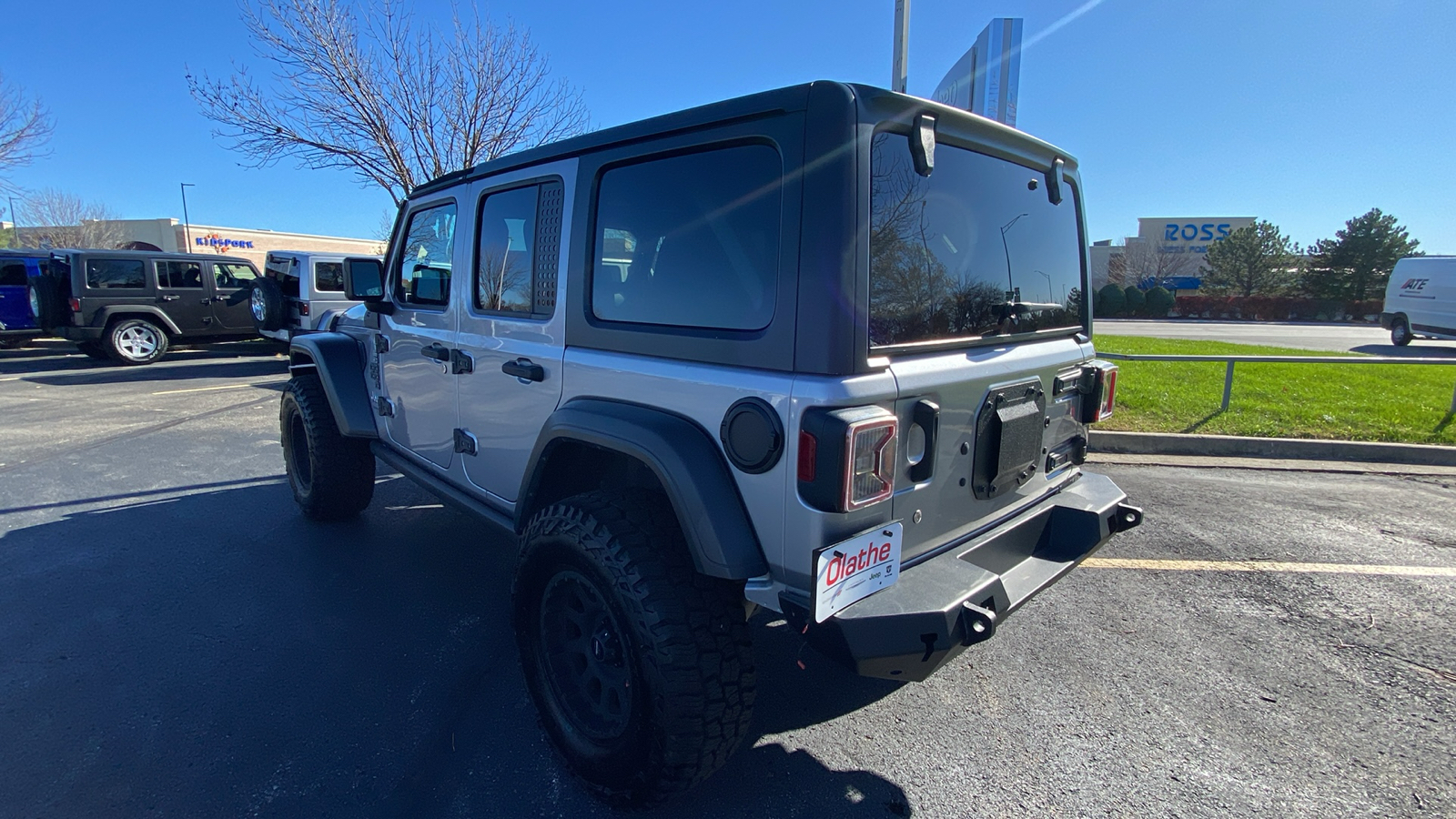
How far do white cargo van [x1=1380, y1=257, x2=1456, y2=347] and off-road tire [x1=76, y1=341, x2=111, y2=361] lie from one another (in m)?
28.9

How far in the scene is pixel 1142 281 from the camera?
52.0 m

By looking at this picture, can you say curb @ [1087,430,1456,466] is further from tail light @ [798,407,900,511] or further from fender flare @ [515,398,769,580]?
fender flare @ [515,398,769,580]

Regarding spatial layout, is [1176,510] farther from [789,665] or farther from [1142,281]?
[1142,281]

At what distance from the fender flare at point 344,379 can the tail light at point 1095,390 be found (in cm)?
387

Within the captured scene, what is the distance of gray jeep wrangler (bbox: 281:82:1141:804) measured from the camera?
1896 mm

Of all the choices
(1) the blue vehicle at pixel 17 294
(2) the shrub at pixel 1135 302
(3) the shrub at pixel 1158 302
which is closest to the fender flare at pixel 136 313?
(1) the blue vehicle at pixel 17 294

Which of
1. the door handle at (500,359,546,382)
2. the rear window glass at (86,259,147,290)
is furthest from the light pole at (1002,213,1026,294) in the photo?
the rear window glass at (86,259,147,290)

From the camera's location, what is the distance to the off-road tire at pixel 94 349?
12523mm

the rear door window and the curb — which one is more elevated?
the rear door window

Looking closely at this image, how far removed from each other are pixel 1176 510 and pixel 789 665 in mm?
3550

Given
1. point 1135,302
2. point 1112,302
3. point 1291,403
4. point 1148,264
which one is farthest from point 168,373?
point 1148,264

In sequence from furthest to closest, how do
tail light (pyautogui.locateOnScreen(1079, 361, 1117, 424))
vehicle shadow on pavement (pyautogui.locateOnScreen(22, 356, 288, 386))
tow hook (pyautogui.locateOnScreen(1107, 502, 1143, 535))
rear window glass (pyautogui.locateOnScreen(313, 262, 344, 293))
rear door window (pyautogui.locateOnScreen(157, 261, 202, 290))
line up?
1. rear door window (pyautogui.locateOnScreen(157, 261, 202, 290))
2. rear window glass (pyautogui.locateOnScreen(313, 262, 344, 293))
3. vehicle shadow on pavement (pyautogui.locateOnScreen(22, 356, 288, 386))
4. tail light (pyautogui.locateOnScreen(1079, 361, 1117, 424))
5. tow hook (pyautogui.locateOnScreen(1107, 502, 1143, 535))

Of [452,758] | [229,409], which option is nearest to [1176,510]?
[452,758]

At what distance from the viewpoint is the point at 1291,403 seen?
7.71 m
